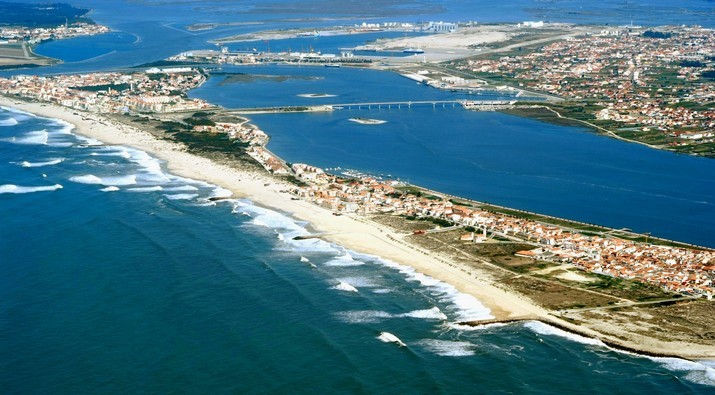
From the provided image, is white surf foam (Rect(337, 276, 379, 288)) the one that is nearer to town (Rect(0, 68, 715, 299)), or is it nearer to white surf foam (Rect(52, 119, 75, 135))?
town (Rect(0, 68, 715, 299))

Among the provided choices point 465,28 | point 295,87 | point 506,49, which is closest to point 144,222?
point 295,87

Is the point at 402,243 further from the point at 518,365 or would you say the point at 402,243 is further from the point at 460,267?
the point at 518,365

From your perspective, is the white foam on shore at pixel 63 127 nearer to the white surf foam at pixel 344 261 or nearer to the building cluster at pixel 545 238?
the building cluster at pixel 545 238

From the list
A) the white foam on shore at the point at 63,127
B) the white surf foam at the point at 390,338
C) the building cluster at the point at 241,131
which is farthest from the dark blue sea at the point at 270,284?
the building cluster at the point at 241,131

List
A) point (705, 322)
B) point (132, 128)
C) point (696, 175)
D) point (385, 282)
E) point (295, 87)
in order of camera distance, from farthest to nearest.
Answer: point (295, 87)
point (132, 128)
point (696, 175)
point (385, 282)
point (705, 322)

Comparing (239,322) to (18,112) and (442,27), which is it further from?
(442,27)

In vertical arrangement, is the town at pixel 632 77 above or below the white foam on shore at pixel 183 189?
above
